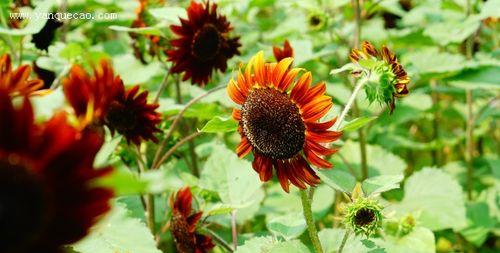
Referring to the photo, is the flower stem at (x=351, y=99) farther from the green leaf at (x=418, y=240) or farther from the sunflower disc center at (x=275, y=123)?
the green leaf at (x=418, y=240)

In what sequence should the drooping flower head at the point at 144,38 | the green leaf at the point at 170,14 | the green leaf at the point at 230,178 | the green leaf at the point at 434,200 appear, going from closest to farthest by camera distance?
the green leaf at the point at 230,178
the green leaf at the point at 170,14
the green leaf at the point at 434,200
the drooping flower head at the point at 144,38

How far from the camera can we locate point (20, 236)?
454 millimetres

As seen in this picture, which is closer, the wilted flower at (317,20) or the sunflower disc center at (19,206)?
the sunflower disc center at (19,206)

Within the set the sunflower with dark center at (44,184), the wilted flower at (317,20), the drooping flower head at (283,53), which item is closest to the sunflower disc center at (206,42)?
the drooping flower head at (283,53)

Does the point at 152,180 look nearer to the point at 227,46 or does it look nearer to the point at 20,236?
the point at 20,236

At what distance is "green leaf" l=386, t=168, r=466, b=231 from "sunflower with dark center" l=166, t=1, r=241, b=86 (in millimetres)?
546

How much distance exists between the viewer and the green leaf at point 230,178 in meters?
1.24

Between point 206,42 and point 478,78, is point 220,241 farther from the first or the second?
point 478,78

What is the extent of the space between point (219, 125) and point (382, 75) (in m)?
0.24

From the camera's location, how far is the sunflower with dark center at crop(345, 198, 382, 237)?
91cm

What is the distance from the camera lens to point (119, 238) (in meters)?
0.97

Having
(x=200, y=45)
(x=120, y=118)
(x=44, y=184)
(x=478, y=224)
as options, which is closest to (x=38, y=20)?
(x=120, y=118)

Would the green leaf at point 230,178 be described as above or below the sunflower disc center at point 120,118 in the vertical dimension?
below

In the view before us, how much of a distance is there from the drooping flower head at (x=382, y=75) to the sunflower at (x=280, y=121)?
83 millimetres
